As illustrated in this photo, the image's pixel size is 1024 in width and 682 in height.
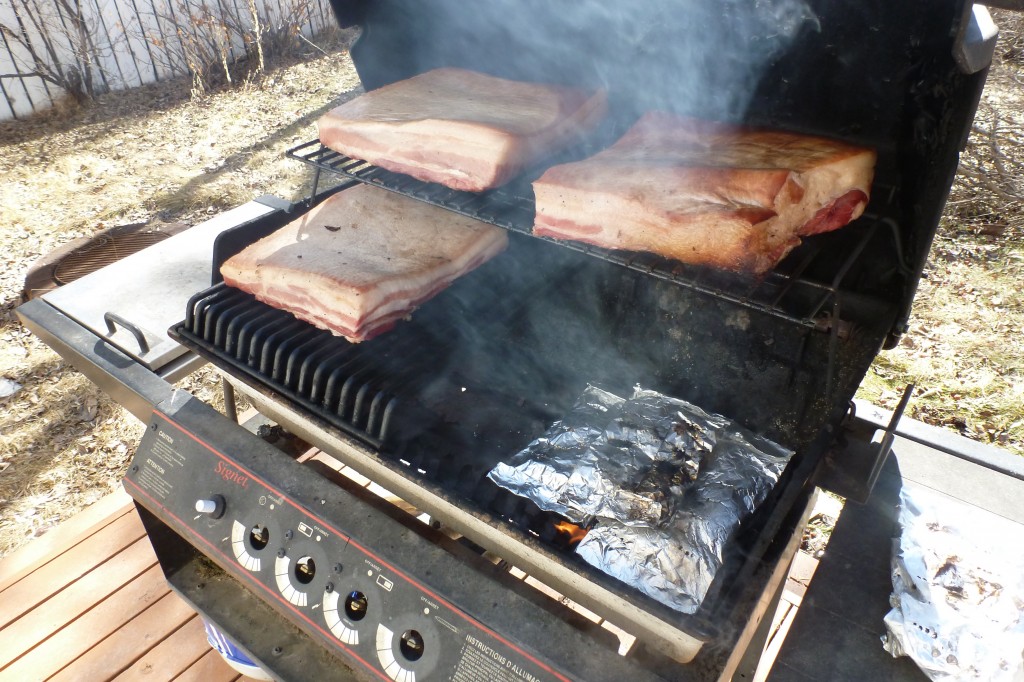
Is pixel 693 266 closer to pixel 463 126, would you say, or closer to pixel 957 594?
pixel 463 126

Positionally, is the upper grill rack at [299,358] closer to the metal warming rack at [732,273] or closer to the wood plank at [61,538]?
the metal warming rack at [732,273]

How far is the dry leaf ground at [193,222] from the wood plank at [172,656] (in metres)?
1.52

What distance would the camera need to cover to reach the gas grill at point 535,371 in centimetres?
139

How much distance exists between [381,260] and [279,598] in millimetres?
988

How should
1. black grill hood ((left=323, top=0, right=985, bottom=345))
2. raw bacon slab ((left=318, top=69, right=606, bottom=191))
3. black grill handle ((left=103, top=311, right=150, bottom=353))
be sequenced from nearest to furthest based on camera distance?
black grill hood ((left=323, top=0, right=985, bottom=345)), raw bacon slab ((left=318, top=69, right=606, bottom=191)), black grill handle ((left=103, top=311, right=150, bottom=353))

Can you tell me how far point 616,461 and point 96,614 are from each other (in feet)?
8.02

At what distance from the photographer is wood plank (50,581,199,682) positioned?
257 cm

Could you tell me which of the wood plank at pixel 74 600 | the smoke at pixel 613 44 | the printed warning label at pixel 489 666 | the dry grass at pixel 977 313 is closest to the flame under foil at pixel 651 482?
the printed warning label at pixel 489 666

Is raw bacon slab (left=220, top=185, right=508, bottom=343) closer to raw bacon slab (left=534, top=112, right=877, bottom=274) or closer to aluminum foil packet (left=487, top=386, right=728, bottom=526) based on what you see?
raw bacon slab (left=534, top=112, right=877, bottom=274)

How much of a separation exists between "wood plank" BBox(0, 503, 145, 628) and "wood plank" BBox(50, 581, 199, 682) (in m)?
0.37

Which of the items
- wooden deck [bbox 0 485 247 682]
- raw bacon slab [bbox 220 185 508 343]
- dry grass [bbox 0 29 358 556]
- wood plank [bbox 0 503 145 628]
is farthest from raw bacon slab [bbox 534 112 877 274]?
dry grass [bbox 0 29 358 556]

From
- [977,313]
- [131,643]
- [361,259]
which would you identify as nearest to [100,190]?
[131,643]

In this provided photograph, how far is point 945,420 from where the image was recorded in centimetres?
354

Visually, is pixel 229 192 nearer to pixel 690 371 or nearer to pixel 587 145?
pixel 587 145
